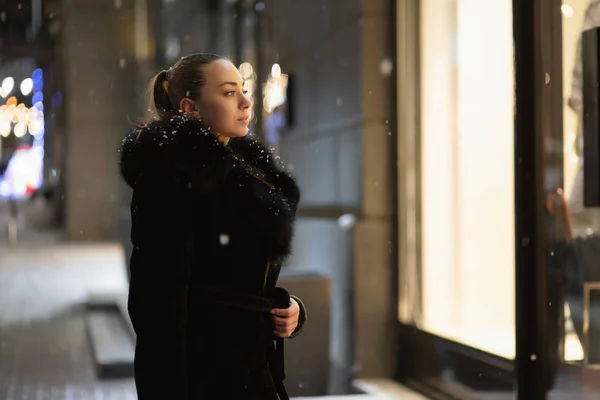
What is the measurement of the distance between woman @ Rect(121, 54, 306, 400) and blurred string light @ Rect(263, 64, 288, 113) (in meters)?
3.52

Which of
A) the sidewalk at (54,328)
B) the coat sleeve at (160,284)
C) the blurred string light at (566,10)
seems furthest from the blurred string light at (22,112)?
the blurred string light at (566,10)

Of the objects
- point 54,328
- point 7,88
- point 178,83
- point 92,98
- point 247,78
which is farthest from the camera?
point 92,98

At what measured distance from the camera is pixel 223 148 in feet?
6.04

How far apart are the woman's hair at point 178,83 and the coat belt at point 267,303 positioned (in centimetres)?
40

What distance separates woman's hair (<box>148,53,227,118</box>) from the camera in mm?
1820

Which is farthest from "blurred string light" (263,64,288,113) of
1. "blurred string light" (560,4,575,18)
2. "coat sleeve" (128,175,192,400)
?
"coat sleeve" (128,175,192,400)

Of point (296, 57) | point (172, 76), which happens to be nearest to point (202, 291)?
point (172, 76)

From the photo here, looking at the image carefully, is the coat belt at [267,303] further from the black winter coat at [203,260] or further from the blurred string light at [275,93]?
the blurred string light at [275,93]

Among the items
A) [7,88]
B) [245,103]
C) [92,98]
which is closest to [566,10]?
[245,103]

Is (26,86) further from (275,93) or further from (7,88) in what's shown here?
(275,93)

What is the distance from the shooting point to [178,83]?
72.1 inches

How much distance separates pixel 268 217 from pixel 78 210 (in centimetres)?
1231

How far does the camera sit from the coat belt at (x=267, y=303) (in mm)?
1791

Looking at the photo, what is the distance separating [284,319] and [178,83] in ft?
1.85
